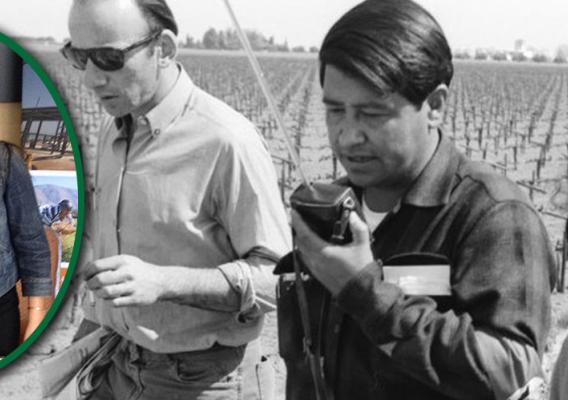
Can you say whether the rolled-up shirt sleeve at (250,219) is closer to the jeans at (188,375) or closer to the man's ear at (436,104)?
the jeans at (188,375)

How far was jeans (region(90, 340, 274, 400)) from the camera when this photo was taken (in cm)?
201

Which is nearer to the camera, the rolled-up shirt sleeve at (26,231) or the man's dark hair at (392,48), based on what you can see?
the man's dark hair at (392,48)

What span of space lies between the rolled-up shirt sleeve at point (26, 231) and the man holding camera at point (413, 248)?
170cm

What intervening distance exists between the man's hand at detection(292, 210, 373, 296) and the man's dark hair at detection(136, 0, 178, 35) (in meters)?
0.91

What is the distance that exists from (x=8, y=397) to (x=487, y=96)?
8061mm

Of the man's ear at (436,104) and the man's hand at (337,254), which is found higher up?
the man's ear at (436,104)

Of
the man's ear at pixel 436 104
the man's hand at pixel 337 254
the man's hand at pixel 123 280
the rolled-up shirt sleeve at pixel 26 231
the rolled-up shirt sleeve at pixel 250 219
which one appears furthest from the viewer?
the rolled-up shirt sleeve at pixel 26 231

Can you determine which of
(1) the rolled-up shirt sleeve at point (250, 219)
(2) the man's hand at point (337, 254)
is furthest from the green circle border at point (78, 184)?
(2) the man's hand at point (337, 254)

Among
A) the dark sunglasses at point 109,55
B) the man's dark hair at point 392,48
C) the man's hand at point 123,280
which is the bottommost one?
the man's hand at point 123,280

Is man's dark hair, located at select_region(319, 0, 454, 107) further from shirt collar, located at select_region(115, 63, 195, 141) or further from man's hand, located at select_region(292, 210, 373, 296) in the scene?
shirt collar, located at select_region(115, 63, 195, 141)

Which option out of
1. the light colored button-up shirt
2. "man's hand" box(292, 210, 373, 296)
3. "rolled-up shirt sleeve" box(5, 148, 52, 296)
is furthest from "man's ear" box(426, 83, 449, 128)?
"rolled-up shirt sleeve" box(5, 148, 52, 296)

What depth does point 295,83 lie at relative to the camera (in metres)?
9.81

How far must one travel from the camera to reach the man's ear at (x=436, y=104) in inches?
53.5

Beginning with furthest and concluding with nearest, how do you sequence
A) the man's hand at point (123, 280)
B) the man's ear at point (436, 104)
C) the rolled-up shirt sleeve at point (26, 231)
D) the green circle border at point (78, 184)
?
the green circle border at point (78, 184)
the rolled-up shirt sleeve at point (26, 231)
the man's hand at point (123, 280)
the man's ear at point (436, 104)
